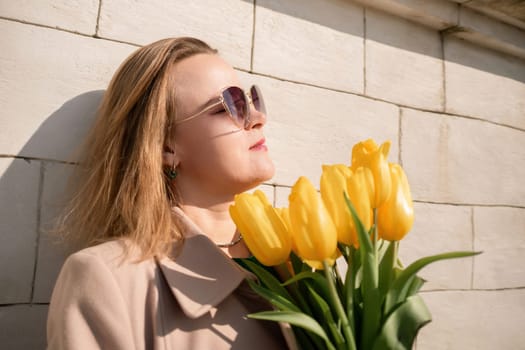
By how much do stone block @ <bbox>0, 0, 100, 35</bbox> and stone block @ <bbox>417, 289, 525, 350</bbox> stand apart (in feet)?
7.26

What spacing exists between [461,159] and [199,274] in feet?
6.84

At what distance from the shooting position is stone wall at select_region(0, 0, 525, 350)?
1.75 m

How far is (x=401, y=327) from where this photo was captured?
3.05 ft

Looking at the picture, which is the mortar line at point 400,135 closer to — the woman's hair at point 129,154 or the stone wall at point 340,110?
the stone wall at point 340,110

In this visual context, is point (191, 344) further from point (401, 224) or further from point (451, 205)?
point (451, 205)

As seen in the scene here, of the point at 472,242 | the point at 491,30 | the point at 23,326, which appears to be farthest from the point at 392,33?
the point at 23,326

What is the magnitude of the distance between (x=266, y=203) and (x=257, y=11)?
1473mm

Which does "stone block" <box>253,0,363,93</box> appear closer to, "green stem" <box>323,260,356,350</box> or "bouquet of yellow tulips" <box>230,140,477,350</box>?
"bouquet of yellow tulips" <box>230,140,477,350</box>

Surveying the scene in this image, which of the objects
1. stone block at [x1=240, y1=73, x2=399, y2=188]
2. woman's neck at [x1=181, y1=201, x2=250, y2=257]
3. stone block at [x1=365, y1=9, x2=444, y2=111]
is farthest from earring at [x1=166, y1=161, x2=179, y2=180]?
stone block at [x1=365, y1=9, x2=444, y2=111]

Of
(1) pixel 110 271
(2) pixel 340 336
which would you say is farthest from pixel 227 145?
(2) pixel 340 336

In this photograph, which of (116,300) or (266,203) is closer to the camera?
(266,203)

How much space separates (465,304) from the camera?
275 centimetres

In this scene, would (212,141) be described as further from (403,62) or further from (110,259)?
(403,62)

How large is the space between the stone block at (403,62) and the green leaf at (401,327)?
1833 mm
